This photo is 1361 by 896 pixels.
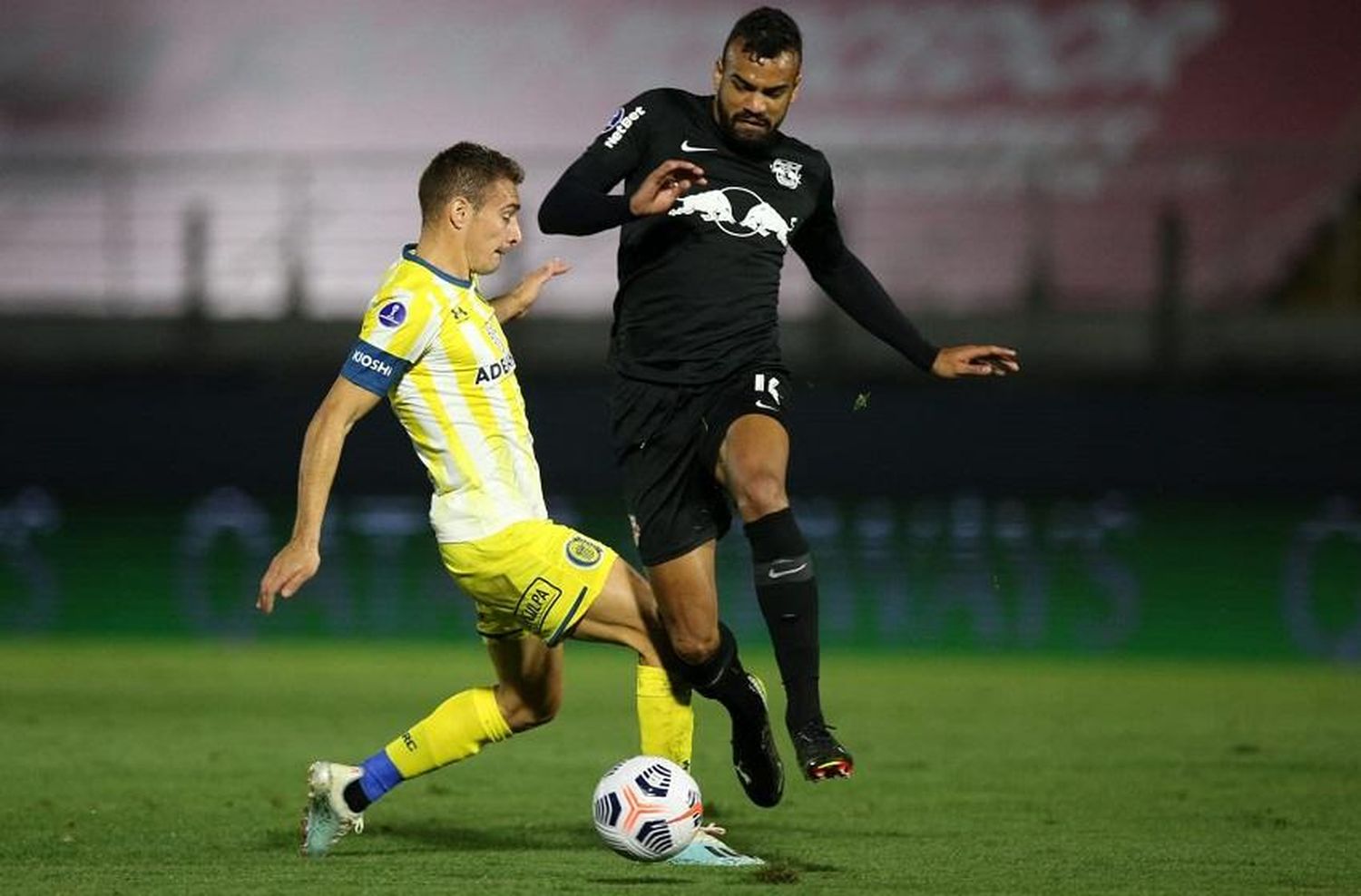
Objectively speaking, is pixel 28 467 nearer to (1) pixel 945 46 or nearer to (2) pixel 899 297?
(2) pixel 899 297

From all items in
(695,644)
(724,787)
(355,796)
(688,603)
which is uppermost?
(688,603)

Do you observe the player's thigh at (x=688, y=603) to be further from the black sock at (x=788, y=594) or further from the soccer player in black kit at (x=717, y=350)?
the black sock at (x=788, y=594)

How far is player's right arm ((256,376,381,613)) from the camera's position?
224 inches

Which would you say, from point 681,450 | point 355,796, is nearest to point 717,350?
point 681,450

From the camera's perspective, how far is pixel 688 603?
640 cm

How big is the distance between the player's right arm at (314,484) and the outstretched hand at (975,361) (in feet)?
5.69

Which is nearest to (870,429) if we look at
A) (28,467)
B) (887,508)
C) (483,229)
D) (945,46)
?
(887,508)

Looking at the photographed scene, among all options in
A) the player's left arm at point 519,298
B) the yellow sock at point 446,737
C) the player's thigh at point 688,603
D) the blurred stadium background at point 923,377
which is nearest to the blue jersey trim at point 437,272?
the player's left arm at point 519,298

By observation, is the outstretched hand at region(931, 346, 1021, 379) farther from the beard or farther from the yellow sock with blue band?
the yellow sock with blue band

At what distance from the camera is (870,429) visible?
51.1 feet

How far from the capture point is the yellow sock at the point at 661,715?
6570mm

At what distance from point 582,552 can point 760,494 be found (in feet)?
1.88

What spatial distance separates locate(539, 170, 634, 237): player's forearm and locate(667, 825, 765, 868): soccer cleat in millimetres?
1699

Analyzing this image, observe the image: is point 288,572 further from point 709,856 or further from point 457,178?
point 709,856
